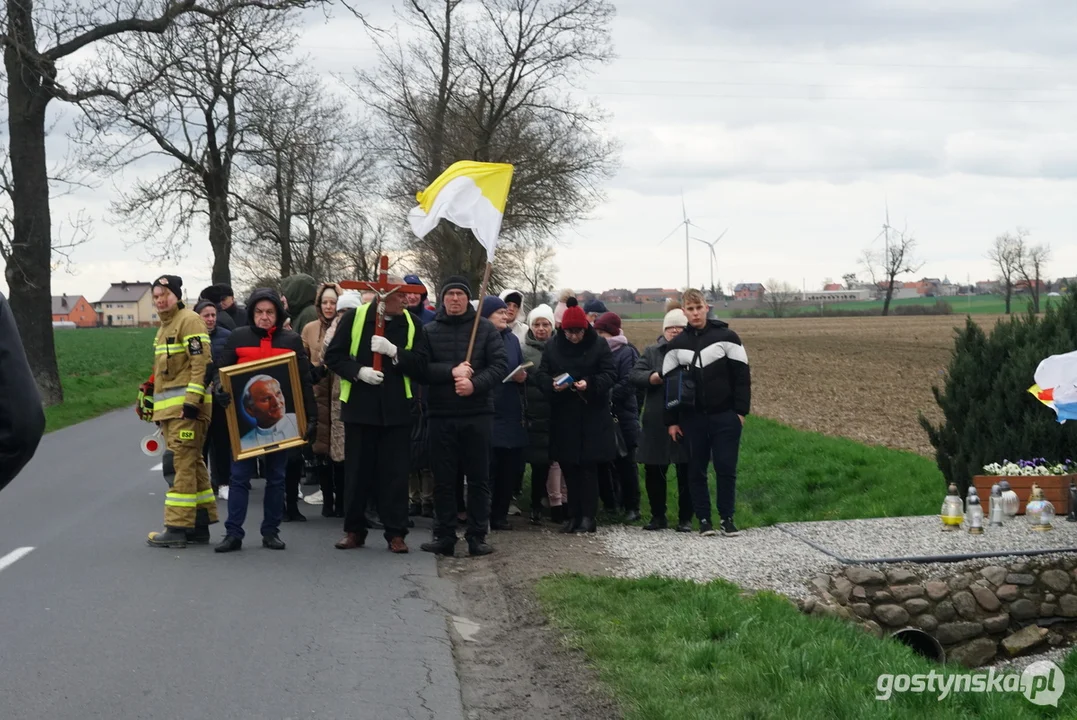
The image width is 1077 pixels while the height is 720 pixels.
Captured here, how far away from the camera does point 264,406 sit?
10156 mm

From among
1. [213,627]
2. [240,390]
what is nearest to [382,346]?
[240,390]

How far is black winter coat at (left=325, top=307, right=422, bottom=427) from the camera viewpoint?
994 cm

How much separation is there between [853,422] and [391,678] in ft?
58.5

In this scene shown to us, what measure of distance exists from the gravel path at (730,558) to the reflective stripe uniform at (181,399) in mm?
3299

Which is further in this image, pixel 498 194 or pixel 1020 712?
pixel 498 194

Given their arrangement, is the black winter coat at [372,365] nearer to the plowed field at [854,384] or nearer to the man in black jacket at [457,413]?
the man in black jacket at [457,413]

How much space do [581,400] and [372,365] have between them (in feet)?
6.58

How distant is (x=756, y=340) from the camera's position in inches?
2638

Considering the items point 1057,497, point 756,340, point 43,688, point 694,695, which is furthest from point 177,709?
point 756,340

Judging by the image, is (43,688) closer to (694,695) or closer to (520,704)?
(520,704)

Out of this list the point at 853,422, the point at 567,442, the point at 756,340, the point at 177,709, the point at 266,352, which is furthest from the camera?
the point at 756,340

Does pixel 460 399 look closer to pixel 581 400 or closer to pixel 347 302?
pixel 581 400

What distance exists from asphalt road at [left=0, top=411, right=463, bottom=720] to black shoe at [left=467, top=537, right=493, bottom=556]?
0.32m

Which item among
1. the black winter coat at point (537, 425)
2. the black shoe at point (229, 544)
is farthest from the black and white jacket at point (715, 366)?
the black shoe at point (229, 544)
